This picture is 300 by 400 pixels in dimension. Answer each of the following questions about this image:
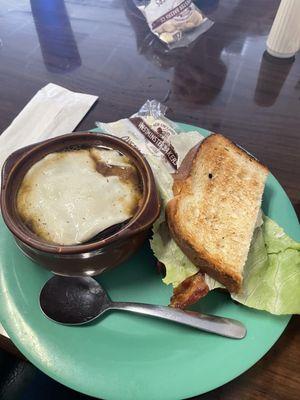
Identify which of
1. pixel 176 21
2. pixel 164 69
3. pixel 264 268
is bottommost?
pixel 264 268

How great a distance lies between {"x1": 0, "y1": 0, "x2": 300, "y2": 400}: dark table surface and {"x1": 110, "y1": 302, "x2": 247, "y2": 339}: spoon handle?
1.14 ft

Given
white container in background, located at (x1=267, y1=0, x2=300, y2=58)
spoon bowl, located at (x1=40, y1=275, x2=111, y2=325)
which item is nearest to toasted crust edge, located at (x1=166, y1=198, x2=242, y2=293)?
spoon bowl, located at (x1=40, y1=275, x2=111, y2=325)

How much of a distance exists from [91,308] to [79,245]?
0.14m

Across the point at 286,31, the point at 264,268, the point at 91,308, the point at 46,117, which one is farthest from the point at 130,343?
the point at 286,31

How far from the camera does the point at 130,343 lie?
67cm

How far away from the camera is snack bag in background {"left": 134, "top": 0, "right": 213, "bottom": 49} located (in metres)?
1.30

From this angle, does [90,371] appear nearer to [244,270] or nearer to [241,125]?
[244,270]

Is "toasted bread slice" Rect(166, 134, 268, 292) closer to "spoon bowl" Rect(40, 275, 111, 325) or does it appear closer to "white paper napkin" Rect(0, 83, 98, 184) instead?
"spoon bowl" Rect(40, 275, 111, 325)

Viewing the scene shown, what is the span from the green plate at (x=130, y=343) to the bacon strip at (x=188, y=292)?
0.03m

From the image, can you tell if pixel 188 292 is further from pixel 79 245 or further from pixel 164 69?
pixel 164 69

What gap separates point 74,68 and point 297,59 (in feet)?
2.57

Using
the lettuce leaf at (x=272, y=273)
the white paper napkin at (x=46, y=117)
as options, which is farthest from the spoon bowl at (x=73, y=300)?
the white paper napkin at (x=46, y=117)

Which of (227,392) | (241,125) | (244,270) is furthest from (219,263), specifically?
(241,125)

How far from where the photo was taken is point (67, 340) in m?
0.67
